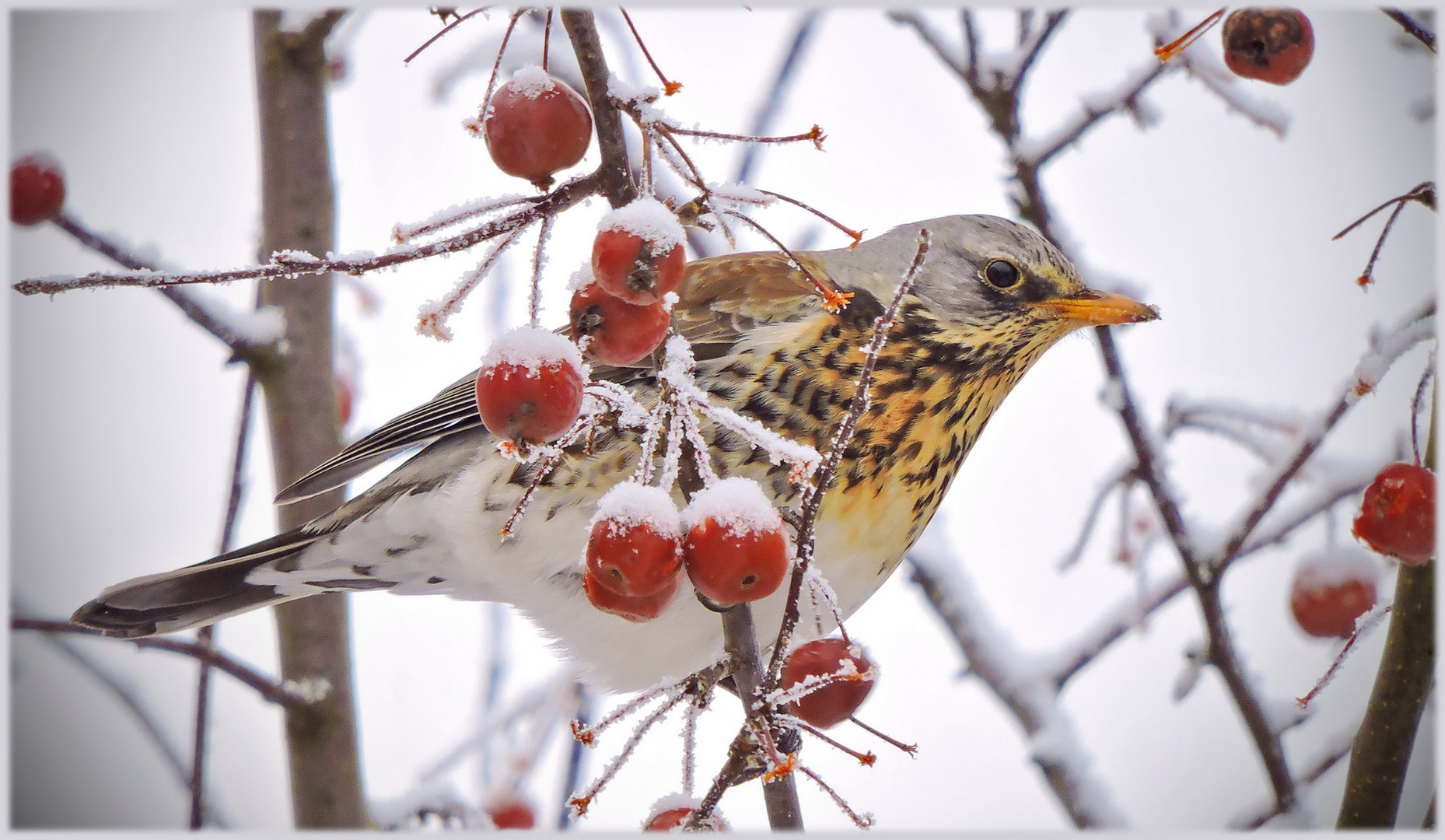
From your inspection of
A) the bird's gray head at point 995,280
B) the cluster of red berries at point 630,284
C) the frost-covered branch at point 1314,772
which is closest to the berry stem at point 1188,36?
the bird's gray head at point 995,280

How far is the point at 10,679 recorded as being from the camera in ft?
6.48

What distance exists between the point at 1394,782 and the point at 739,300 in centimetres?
125

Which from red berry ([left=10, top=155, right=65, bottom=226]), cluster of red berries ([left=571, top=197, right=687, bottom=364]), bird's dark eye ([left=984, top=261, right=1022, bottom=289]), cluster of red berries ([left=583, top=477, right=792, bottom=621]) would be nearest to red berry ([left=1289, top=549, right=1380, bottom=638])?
bird's dark eye ([left=984, top=261, right=1022, bottom=289])

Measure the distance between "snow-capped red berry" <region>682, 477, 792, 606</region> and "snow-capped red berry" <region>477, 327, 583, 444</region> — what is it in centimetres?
16

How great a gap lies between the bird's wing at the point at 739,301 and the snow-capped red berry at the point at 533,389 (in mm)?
849

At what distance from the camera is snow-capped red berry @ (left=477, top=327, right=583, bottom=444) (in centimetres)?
112

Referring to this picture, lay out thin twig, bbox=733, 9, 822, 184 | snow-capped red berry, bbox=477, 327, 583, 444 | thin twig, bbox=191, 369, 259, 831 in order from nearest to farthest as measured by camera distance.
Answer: snow-capped red berry, bbox=477, 327, 583, 444, thin twig, bbox=191, 369, 259, 831, thin twig, bbox=733, 9, 822, 184

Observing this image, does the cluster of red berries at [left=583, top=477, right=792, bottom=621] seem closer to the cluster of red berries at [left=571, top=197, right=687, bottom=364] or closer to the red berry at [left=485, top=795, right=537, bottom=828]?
the cluster of red berries at [left=571, top=197, right=687, bottom=364]

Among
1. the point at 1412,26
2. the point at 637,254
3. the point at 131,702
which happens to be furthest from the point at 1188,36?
the point at 131,702

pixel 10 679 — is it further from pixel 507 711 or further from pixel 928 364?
pixel 928 364

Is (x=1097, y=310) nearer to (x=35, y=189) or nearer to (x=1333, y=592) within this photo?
(x=1333, y=592)

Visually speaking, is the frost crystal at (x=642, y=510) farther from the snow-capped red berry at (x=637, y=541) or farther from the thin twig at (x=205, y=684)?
the thin twig at (x=205, y=684)

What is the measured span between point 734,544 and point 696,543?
1.9 inches

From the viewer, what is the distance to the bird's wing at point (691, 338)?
197 centimetres
